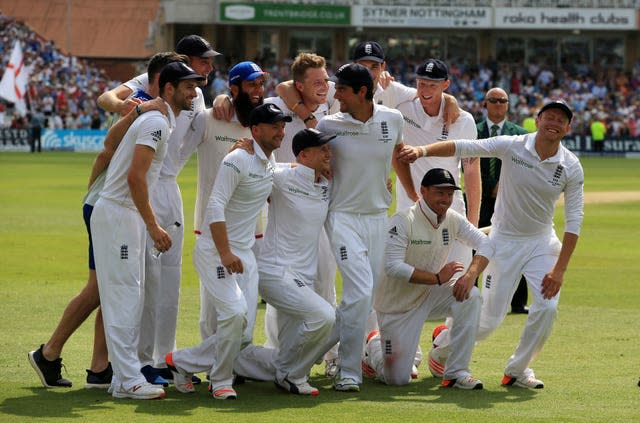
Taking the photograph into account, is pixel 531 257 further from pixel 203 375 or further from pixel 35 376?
pixel 35 376

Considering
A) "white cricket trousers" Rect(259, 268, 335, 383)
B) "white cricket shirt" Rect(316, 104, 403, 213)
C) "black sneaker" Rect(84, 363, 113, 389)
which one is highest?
"white cricket shirt" Rect(316, 104, 403, 213)

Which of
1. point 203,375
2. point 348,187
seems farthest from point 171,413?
point 348,187

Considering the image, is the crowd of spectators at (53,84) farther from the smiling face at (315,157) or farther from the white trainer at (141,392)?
the white trainer at (141,392)

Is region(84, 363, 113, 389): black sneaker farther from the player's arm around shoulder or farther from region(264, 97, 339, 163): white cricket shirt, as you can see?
region(264, 97, 339, 163): white cricket shirt

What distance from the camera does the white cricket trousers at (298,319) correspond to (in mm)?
9367

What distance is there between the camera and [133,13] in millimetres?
68688

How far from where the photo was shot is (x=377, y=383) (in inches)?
398

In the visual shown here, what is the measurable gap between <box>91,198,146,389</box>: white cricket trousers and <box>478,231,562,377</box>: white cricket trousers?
3.00 m

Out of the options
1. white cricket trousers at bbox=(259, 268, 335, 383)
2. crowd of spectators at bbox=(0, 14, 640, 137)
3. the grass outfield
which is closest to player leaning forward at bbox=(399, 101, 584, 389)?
the grass outfield

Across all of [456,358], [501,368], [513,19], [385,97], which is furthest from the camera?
[513,19]

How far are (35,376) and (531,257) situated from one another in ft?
13.6

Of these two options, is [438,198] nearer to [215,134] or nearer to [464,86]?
[215,134]

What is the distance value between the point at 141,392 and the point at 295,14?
6026 cm

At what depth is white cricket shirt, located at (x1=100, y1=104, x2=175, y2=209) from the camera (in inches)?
348
